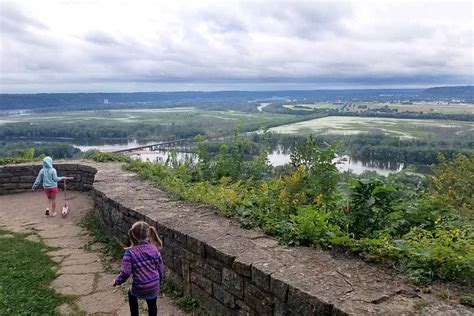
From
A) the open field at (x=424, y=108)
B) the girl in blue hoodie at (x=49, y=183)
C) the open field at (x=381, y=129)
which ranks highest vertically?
the girl in blue hoodie at (x=49, y=183)

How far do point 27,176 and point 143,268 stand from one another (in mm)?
7316

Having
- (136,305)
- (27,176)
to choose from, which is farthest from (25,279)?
(27,176)

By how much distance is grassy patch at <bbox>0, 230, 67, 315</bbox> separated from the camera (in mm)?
3889

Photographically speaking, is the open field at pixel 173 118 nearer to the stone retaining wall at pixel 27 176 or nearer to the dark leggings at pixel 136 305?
the stone retaining wall at pixel 27 176

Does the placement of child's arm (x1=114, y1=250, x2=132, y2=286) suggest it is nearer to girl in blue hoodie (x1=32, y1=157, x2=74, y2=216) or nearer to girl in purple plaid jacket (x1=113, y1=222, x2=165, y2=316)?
girl in purple plaid jacket (x1=113, y1=222, x2=165, y2=316)

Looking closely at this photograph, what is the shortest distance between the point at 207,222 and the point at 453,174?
1398cm

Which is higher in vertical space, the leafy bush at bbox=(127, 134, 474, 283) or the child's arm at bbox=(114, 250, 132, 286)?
the leafy bush at bbox=(127, 134, 474, 283)

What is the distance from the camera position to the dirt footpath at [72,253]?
396cm

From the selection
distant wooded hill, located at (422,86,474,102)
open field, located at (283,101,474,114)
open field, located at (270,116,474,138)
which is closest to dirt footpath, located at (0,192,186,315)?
open field, located at (270,116,474,138)

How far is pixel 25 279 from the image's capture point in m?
4.52

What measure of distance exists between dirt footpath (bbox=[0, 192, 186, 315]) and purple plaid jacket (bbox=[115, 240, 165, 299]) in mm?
630

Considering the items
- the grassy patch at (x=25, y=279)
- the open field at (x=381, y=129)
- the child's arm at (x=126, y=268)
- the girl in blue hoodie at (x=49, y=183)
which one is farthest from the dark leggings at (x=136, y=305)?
the open field at (x=381, y=129)

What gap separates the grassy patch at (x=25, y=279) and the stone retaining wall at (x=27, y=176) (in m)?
3.11

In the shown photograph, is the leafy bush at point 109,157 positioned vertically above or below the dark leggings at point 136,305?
above
